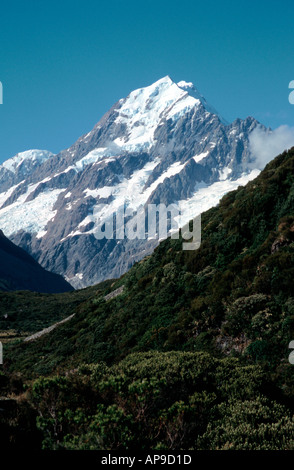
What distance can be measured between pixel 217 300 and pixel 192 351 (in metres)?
3.75

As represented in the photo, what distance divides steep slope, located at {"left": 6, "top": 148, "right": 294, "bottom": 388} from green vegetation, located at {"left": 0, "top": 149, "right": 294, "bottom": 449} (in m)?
0.08

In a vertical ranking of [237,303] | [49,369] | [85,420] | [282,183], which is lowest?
[49,369]

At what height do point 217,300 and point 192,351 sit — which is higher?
point 217,300

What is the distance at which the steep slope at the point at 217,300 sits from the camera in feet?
68.0

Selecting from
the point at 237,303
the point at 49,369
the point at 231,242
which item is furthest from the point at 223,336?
the point at 49,369

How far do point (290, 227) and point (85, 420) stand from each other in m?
18.0

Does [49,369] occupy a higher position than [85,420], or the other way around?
[85,420]

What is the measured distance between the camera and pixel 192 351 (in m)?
21.6

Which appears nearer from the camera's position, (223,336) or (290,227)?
(223,336)

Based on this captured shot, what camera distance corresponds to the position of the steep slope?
68.0 ft

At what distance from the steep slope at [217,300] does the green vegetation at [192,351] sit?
8cm

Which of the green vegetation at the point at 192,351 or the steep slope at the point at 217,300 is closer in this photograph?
the green vegetation at the point at 192,351
